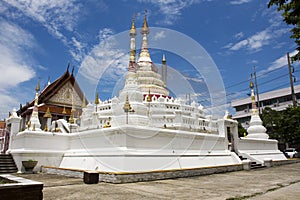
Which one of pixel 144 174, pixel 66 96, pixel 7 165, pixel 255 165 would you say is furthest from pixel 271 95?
pixel 7 165

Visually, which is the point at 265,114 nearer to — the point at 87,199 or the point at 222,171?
the point at 222,171

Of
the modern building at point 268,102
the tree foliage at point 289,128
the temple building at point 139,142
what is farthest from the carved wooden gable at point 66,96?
the modern building at point 268,102

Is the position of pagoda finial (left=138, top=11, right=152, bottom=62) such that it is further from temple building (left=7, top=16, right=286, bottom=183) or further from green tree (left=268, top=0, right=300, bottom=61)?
green tree (left=268, top=0, right=300, bottom=61)

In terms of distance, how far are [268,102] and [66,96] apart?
43295mm

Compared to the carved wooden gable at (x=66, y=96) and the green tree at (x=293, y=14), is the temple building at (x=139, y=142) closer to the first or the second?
the carved wooden gable at (x=66, y=96)

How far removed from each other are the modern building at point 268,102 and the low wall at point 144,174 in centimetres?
3573

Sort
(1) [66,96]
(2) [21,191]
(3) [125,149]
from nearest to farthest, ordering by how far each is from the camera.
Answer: (2) [21,191], (3) [125,149], (1) [66,96]

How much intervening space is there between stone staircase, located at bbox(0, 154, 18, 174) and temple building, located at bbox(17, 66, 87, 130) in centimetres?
803

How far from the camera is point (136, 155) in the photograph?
10.9m

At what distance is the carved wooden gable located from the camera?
2518 cm

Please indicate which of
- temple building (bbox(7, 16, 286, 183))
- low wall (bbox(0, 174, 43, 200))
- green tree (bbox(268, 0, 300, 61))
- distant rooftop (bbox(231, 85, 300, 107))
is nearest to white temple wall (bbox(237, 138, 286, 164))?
temple building (bbox(7, 16, 286, 183))

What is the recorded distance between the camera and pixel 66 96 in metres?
26.0

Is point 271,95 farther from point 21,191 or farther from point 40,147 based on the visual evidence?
point 21,191

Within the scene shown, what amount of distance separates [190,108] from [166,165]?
30.7 ft
